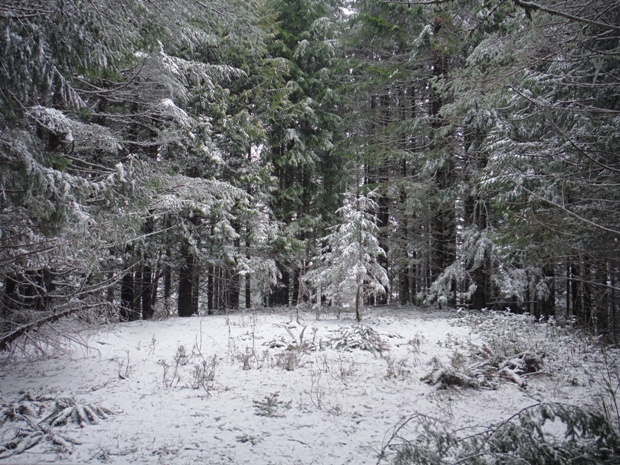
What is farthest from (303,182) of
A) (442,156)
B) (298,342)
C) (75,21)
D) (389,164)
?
(75,21)

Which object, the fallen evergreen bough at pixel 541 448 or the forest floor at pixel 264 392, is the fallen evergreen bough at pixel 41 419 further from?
the fallen evergreen bough at pixel 541 448

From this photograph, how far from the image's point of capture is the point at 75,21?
3.14 m

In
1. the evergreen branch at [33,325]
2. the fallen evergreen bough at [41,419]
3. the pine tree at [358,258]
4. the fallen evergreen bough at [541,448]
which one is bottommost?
the fallen evergreen bough at [41,419]

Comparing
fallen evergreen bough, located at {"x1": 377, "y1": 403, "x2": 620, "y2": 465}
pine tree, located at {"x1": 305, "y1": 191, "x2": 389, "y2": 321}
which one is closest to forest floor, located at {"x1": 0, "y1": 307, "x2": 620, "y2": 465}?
fallen evergreen bough, located at {"x1": 377, "y1": 403, "x2": 620, "y2": 465}

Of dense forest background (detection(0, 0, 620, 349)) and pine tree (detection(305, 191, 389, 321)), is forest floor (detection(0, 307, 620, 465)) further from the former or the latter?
pine tree (detection(305, 191, 389, 321))

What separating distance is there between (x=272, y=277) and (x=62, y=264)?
8.93 meters

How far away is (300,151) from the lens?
15.3 meters

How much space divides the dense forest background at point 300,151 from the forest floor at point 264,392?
1.02m

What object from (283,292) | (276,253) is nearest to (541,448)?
(276,253)

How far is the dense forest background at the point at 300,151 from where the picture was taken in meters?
3.61

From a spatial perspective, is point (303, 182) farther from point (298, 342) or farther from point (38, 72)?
point (38, 72)

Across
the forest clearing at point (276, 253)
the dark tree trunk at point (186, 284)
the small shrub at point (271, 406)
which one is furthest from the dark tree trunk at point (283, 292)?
the small shrub at point (271, 406)

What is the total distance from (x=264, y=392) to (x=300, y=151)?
11957mm

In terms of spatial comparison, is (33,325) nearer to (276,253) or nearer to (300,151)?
(276,253)
